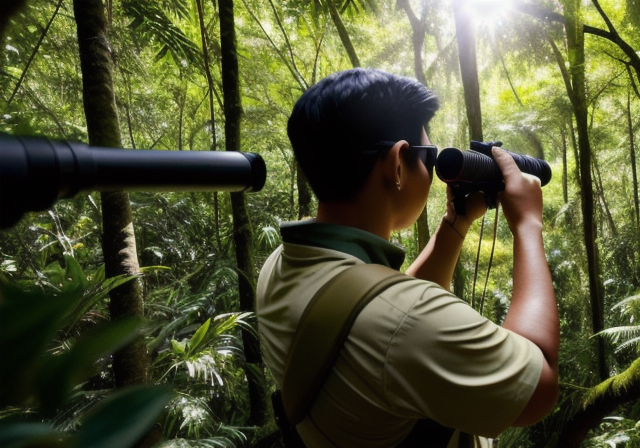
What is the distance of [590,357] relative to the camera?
176 inches

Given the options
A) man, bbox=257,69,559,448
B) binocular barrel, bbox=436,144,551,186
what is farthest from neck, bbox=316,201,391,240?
binocular barrel, bbox=436,144,551,186

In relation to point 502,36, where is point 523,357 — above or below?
below

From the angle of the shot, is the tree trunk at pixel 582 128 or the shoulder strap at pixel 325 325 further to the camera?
the tree trunk at pixel 582 128

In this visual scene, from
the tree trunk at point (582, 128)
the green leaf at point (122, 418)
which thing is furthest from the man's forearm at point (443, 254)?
the tree trunk at point (582, 128)

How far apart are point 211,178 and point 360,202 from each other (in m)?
0.45

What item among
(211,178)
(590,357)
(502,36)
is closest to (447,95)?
(502,36)

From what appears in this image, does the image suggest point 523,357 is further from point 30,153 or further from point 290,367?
point 30,153

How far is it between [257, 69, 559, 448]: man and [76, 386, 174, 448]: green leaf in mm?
372

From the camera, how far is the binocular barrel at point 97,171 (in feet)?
0.55

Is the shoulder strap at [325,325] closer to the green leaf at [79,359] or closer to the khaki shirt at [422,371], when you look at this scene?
the khaki shirt at [422,371]

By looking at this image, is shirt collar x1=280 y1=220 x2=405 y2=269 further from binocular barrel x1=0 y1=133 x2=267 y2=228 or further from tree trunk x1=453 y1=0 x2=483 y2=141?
tree trunk x1=453 y1=0 x2=483 y2=141

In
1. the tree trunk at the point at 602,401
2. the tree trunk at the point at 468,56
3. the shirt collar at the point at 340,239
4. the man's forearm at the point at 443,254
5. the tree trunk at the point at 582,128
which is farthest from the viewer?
the tree trunk at the point at 582,128

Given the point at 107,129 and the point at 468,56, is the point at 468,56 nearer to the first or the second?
the point at 468,56

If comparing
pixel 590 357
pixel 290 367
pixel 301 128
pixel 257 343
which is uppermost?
pixel 301 128
